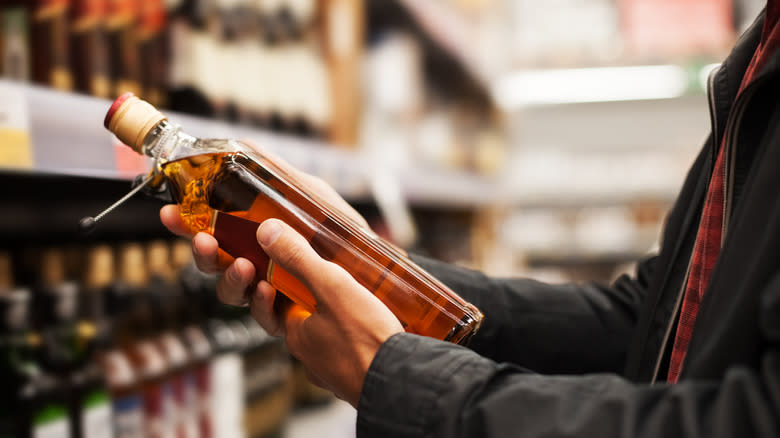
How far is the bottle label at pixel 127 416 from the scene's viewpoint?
96 cm

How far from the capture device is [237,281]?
2.02ft

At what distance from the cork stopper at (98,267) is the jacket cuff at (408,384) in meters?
0.62

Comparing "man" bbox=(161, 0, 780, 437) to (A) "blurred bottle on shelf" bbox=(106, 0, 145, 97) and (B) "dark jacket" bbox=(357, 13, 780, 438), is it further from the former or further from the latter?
(A) "blurred bottle on shelf" bbox=(106, 0, 145, 97)

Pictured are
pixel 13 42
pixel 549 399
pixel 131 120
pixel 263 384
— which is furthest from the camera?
pixel 263 384

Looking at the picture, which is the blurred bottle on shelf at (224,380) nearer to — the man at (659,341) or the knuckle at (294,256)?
the man at (659,341)

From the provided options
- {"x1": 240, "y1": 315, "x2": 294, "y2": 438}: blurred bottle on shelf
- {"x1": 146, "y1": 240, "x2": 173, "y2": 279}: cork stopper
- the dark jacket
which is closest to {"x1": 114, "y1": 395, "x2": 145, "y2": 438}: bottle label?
{"x1": 146, "y1": 240, "x2": 173, "y2": 279}: cork stopper

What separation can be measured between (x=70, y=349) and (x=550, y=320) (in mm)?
653

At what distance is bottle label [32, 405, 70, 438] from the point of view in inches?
30.2

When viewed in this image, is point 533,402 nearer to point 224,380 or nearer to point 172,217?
point 172,217

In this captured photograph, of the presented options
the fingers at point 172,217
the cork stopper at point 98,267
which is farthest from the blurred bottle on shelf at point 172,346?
the fingers at point 172,217

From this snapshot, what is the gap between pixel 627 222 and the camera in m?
3.92

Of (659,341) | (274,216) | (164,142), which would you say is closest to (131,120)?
(164,142)

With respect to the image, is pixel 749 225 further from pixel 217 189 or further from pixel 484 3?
pixel 484 3

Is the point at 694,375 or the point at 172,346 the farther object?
the point at 172,346
